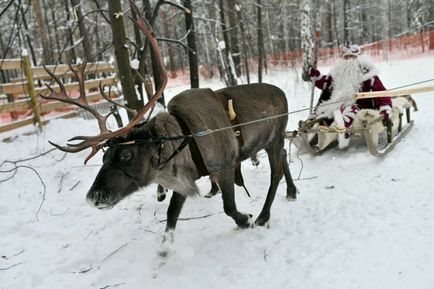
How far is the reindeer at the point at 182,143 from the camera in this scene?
11.0 ft

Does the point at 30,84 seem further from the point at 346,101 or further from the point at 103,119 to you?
the point at 346,101

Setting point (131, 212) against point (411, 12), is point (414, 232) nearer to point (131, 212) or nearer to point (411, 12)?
point (131, 212)

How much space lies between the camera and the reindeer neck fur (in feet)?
11.7

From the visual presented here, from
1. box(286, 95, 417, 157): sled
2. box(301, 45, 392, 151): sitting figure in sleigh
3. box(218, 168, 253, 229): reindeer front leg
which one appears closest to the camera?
box(218, 168, 253, 229): reindeer front leg

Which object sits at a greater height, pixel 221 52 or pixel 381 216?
pixel 221 52

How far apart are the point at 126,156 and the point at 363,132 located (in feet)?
12.2

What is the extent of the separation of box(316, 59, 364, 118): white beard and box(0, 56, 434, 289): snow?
86 cm

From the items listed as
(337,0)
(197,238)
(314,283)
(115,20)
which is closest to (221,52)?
(115,20)

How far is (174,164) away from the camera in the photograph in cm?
366

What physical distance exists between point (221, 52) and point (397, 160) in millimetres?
6668

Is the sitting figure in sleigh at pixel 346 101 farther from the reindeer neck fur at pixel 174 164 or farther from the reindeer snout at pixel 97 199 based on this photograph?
the reindeer snout at pixel 97 199

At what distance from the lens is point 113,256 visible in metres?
3.76

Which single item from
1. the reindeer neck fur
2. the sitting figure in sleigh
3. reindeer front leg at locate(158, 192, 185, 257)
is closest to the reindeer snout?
the reindeer neck fur

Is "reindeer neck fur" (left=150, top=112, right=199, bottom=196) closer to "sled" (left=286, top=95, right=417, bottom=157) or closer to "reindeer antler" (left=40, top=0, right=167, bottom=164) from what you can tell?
"reindeer antler" (left=40, top=0, right=167, bottom=164)
